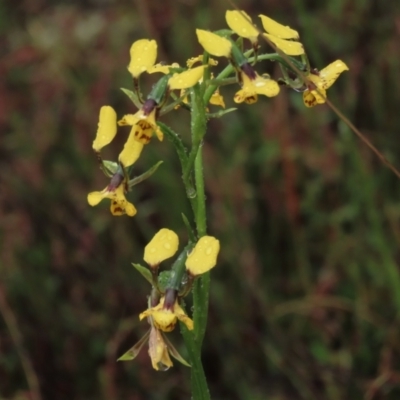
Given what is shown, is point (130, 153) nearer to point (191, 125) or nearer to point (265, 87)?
point (191, 125)

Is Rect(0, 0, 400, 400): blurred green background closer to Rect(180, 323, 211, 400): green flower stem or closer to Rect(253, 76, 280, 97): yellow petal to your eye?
Rect(180, 323, 211, 400): green flower stem

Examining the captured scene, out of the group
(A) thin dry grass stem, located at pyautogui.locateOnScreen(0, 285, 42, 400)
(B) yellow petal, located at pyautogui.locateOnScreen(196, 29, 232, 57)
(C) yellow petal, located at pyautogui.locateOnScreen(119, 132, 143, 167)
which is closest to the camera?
(B) yellow petal, located at pyautogui.locateOnScreen(196, 29, 232, 57)

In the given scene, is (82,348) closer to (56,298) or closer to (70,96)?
(56,298)

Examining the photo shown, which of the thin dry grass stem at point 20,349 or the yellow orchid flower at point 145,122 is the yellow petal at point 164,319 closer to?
the yellow orchid flower at point 145,122

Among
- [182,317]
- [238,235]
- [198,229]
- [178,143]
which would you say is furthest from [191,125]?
[238,235]

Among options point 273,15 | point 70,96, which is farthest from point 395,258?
point 70,96

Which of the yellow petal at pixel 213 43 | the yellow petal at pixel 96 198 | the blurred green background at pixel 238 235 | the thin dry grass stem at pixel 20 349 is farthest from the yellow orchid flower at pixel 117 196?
the thin dry grass stem at pixel 20 349


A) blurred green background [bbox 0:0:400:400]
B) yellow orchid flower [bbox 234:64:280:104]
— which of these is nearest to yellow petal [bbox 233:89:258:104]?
yellow orchid flower [bbox 234:64:280:104]
